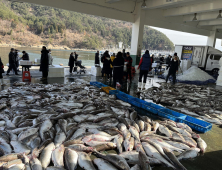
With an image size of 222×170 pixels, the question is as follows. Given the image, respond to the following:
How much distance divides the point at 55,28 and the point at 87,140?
68.3 meters

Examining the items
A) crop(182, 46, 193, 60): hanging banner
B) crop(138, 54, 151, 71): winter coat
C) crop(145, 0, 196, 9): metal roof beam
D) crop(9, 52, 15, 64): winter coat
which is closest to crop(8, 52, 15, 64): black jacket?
crop(9, 52, 15, 64): winter coat

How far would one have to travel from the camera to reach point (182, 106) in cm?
531

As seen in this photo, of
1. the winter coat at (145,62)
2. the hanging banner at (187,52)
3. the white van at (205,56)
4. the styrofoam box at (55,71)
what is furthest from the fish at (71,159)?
the hanging banner at (187,52)

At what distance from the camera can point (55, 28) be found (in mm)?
63062

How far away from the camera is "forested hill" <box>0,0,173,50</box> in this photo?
2176 inches

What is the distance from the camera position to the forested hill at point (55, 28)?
55.3 meters

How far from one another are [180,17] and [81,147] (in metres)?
17.8

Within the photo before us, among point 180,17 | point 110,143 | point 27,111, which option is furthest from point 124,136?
point 180,17

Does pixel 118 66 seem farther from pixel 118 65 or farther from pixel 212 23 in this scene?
pixel 212 23

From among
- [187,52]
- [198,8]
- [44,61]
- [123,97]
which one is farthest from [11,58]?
[187,52]

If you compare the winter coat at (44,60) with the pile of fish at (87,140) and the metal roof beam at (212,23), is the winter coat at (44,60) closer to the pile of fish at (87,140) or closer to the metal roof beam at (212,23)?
the pile of fish at (87,140)

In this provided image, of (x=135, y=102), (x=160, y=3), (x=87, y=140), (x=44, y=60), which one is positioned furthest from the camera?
(x=160, y=3)

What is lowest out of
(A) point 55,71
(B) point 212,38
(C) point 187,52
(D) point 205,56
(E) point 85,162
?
(E) point 85,162

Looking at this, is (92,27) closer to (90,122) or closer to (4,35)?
(4,35)
